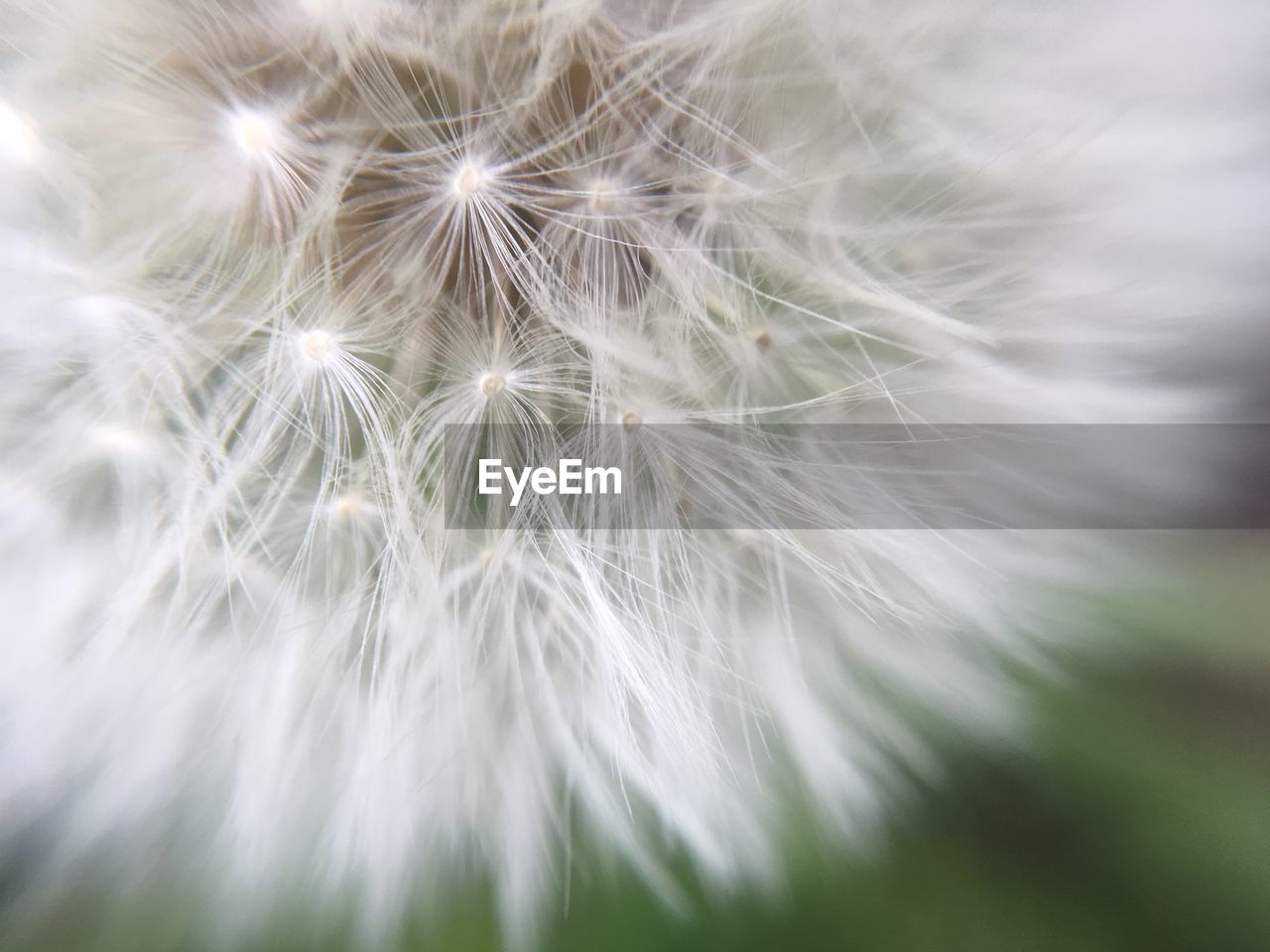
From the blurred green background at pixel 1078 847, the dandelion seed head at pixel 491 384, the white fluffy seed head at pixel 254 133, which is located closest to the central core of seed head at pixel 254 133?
the white fluffy seed head at pixel 254 133

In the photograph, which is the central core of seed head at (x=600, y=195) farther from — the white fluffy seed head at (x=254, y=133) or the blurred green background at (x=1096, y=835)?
the blurred green background at (x=1096, y=835)

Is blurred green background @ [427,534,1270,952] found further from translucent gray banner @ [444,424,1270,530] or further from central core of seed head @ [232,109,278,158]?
central core of seed head @ [232,109,278,158]

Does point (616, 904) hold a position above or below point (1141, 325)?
below

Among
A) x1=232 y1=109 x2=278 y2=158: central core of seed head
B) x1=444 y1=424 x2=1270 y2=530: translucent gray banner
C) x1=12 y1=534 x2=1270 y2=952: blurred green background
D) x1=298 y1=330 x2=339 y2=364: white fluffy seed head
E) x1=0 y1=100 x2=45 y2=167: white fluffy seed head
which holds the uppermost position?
x1=0 y1=100 x2=45 y2=167: white fluffy seed head

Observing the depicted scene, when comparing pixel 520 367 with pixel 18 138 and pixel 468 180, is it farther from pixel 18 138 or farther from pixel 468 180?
pixel 18 138

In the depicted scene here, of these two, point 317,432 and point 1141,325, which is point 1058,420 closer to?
point 1141,325

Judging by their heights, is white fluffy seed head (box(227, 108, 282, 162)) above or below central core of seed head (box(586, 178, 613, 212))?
above

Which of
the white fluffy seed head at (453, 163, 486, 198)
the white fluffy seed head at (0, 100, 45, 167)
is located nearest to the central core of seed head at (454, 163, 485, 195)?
the white fluffy seed head at (453, 163, 486, 198)

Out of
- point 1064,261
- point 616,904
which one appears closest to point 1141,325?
point 1064,261
